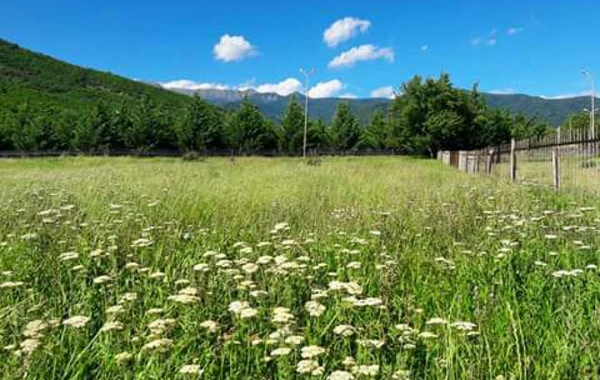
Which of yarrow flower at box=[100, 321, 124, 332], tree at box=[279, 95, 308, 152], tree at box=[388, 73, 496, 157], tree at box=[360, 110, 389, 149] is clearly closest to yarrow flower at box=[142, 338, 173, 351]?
yarrow flower at box=[100, 321, 124, 332]

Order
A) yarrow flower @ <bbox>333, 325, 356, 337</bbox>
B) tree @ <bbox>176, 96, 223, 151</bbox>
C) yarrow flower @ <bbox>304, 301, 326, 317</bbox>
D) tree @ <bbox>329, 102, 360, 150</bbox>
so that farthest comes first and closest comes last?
tree @ <bbox>329, 102, 360, 150</bbox>
tree @ <bbox>176, 96, 223, 151</bbox>
yarrow flower @ <bbox>304, 301, 326, 317</bbox>
yarrow flower @ <bbox>333, 325, 356, 337</bbox>

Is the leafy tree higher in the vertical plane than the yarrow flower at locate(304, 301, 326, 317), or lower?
higher

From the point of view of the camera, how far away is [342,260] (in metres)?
3.78

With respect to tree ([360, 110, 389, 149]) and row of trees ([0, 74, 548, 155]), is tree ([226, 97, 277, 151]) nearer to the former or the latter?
row of trees ([0, 74, 548, 155])

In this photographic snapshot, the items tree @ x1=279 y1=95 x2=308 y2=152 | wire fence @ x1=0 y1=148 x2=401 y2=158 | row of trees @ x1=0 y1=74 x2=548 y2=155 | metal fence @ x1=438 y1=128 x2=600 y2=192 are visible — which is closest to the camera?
metal fence @ x1=438 y1=128 x2=600 y2=192

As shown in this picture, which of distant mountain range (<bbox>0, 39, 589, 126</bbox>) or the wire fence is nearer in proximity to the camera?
the wire fence

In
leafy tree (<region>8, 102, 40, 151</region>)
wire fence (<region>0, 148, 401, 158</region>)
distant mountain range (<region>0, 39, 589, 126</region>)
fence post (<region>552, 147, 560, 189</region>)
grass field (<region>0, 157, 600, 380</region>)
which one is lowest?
grass field (<region>0, 157, 600, 380</region>)

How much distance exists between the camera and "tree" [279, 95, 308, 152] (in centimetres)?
5922

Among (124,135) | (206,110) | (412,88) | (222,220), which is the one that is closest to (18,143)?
(124,135)

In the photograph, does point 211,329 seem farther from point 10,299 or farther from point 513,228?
point 513,228

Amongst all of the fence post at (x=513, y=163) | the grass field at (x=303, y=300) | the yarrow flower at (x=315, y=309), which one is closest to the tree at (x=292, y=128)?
the fence post at (x=513, y=163)

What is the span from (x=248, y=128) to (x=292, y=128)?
593 cm

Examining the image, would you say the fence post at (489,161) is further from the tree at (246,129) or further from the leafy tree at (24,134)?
the leafy tree at (24,134)

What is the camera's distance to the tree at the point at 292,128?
194 feet
